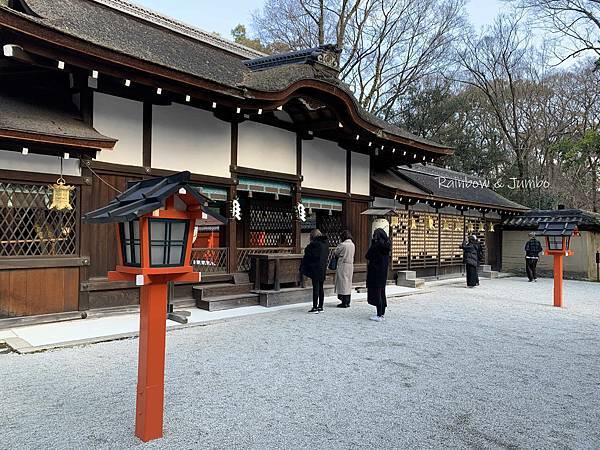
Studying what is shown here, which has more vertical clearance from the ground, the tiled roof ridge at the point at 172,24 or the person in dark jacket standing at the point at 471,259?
the tiled roof ridge at the point at 172,24

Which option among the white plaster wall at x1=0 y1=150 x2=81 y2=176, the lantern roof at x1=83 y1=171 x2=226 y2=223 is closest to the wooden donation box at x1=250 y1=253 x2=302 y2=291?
the white plaster wall at x1=0 y1=150 x2=81 y2=176

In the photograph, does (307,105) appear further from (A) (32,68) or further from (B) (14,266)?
(B) (14,266)

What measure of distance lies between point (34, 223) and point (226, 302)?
3.27 m

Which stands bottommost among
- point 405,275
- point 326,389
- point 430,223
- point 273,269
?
point 326,389

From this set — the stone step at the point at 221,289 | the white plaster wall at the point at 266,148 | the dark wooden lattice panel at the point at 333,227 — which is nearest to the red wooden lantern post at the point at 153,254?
the stone step at the point at 221,289

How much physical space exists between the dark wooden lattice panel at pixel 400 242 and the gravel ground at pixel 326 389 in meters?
5.76

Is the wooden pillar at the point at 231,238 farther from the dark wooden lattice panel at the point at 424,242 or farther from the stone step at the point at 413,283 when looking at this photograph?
the dark wooden lattice panel at the point at 424,242

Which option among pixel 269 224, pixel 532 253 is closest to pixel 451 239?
pixel 532 253

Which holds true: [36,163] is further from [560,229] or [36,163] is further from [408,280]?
[560,229]

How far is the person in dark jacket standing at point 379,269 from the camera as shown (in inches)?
283

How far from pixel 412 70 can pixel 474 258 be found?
49.3ft

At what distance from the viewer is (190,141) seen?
7988 millimetres

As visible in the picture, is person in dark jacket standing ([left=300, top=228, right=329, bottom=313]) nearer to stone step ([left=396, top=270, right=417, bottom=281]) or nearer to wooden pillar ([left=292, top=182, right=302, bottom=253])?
wooden pillar ([left=292, top=182, right=302, bottom=253])

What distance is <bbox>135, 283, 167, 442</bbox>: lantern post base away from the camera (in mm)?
3008
